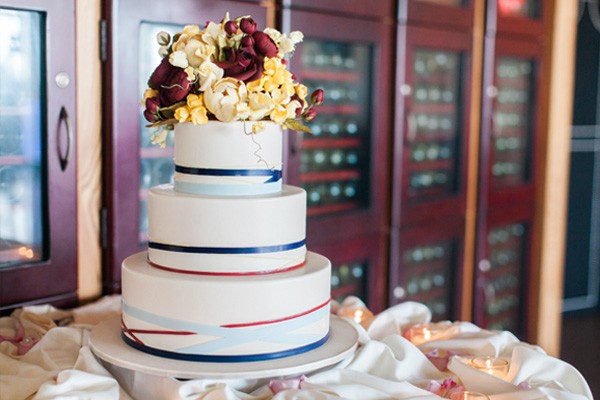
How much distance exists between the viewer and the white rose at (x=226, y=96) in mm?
1647

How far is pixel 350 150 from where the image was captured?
3268mm

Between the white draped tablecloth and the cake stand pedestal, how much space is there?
0.04 feet

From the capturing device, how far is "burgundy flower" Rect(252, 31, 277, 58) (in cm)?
168

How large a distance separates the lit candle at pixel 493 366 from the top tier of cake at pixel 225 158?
620 millimetres

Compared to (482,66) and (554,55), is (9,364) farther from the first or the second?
(554,55)

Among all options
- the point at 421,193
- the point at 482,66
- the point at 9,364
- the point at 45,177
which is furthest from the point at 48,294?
the point at 482,66

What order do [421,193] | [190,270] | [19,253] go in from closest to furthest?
[190,270] < [19,253] < [421,193]

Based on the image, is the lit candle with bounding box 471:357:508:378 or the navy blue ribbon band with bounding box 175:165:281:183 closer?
the navy blue ribbon band with bounding box 175:165:281:183

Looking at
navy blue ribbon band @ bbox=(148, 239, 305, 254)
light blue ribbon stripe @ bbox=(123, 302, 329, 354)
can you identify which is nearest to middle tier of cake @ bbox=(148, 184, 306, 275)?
navy blue ribbon band @ bbox=(148, 239, 305, 254)

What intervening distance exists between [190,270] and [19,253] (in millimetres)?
716

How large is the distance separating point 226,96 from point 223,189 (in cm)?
19

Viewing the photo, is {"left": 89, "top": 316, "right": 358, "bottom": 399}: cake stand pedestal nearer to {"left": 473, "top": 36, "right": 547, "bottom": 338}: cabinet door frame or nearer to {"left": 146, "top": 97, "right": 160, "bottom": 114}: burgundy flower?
{"left": 146, "top": 97, "right": 160, "bottom": 114}: burgundy flower

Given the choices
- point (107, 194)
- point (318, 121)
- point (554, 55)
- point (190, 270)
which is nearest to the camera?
point (190, 270)

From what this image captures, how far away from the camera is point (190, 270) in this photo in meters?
1.69
